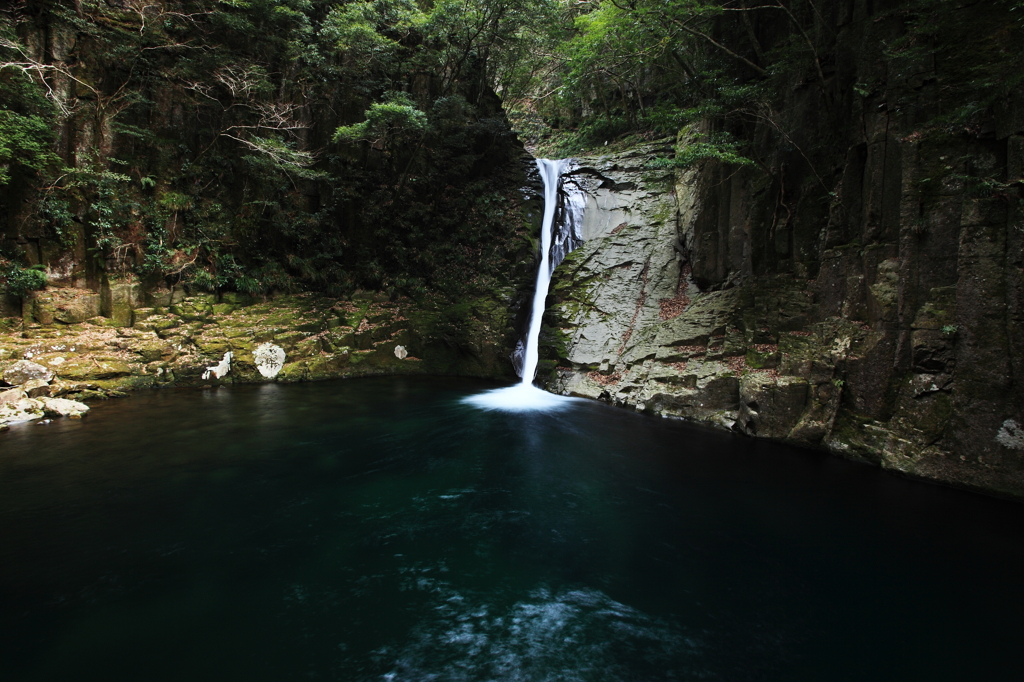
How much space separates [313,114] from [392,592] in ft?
50.3

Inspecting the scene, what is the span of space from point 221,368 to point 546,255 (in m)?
10.0

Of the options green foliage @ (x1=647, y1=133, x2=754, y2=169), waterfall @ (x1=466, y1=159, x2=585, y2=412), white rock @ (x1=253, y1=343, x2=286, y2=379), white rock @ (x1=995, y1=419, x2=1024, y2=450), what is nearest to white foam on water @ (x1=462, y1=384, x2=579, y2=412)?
waterfall @ (x1=466, y1=159, x2=585, y2=412)

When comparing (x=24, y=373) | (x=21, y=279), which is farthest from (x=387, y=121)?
(x=24, y=373)

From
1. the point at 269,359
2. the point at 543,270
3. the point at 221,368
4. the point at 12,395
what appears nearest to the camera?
the point at 12,395

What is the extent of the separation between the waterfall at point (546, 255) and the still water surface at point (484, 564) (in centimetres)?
441

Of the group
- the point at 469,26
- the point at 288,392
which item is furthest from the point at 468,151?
the point at 288,392

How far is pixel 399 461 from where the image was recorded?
7227mm

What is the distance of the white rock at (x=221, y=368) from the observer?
11461mm

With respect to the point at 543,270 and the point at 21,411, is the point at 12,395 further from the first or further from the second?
the point at 543,270

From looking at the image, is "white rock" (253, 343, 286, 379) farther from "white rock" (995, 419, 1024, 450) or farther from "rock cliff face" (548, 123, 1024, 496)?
"white rock" (995, 419, 1024, 450)

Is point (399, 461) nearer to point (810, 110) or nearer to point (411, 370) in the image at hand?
point (411, 370)

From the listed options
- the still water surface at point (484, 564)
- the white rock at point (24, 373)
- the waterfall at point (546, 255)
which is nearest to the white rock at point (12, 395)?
the white rock at point (24, 373)

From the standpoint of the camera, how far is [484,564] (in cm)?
447

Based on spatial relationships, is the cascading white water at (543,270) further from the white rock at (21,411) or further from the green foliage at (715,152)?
the white rock at (21,411)
